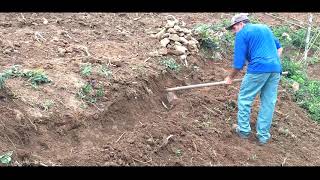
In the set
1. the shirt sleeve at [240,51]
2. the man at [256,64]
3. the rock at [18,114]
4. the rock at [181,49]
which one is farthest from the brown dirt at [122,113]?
the shirt sleeve at [240,51]

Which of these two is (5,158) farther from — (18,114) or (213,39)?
(213,39)

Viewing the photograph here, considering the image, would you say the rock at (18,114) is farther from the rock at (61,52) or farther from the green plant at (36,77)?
the rock at (61,52)

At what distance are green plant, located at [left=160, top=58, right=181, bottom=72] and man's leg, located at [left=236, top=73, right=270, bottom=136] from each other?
161 cm

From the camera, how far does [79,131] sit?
18.8 feet

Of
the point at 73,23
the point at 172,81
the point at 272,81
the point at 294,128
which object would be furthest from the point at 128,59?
the point at 294,128

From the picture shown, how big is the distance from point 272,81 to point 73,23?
3866 millimetres

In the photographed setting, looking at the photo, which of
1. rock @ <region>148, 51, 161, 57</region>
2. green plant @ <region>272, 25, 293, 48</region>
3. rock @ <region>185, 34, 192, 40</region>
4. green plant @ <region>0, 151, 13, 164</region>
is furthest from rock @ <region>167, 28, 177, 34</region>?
green plant @ <region>0, 151, 13, 164</region>

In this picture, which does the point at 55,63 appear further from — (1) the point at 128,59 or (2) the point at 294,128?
(2) the point at 294,128

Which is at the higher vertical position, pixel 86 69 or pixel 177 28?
pixel 177 28

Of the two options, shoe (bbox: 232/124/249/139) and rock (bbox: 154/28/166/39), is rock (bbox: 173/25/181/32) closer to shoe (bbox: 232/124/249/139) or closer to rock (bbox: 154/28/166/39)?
rock (bbox: 154/28/166/39)

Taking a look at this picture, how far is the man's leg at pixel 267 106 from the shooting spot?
20.6 feet

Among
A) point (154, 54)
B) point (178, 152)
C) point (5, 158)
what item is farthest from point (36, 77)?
point (154, 54)

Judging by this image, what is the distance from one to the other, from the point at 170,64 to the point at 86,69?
1.58 m

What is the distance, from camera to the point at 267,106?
6.38 metres
